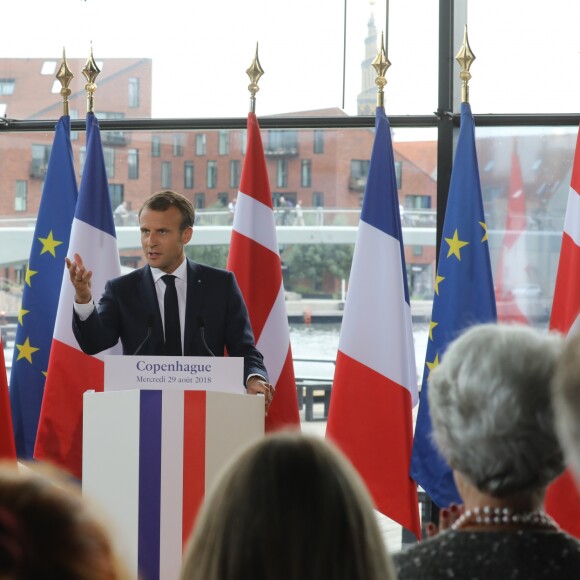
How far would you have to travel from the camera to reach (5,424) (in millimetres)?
4371

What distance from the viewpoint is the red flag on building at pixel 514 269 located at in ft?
15.9

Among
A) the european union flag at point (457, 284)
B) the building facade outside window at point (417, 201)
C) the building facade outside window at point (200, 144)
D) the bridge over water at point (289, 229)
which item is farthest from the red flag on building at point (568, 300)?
the building facade outside window at point (200, 144)

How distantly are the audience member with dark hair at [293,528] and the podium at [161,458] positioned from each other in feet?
6.06

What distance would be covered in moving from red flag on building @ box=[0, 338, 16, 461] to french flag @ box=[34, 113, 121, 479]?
0.11m

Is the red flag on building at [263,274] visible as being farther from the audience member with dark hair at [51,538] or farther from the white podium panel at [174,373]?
the audience member with dark hair at [51,538]

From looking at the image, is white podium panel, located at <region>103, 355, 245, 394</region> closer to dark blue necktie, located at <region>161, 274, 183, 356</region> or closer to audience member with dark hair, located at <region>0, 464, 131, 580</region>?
dark blue necktie, located at <region>161, 274, 183, 356</region>

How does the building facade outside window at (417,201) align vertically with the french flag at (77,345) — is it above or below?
above

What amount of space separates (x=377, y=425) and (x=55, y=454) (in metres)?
1.44

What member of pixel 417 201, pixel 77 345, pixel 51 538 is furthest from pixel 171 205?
pixel 51 538

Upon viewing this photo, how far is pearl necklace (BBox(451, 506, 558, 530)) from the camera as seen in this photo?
1452mm

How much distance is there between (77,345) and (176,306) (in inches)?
31.5

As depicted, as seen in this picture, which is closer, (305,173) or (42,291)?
(42,291)

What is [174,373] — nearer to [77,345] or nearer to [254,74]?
[77,345]

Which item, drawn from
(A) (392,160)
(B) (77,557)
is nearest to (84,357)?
(A) (392,160)
